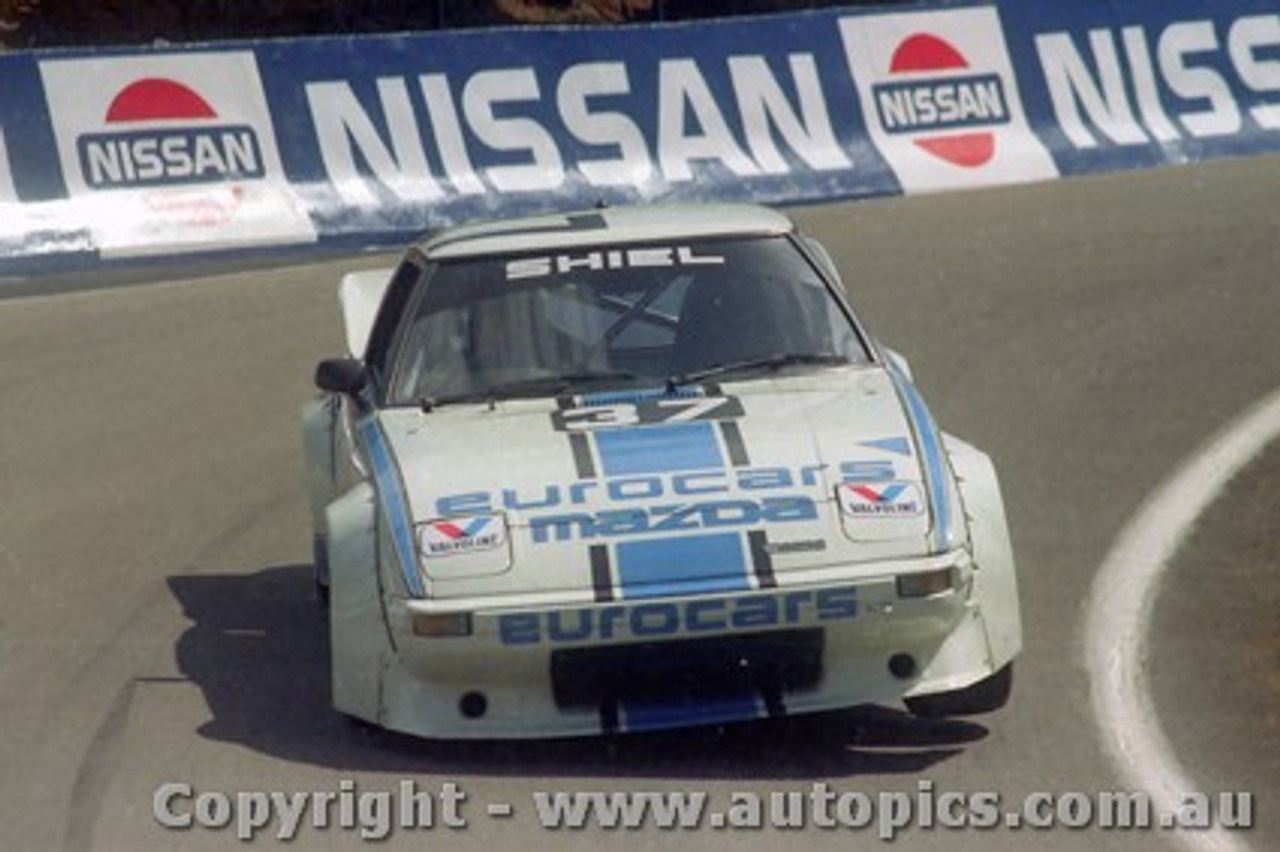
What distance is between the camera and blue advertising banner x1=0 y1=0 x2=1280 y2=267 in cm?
1791

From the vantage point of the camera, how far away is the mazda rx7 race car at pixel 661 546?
7.75 metres

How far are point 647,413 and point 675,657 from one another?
41.7 inches

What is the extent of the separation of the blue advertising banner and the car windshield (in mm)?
8787

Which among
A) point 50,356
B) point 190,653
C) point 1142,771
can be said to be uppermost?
point 50,356

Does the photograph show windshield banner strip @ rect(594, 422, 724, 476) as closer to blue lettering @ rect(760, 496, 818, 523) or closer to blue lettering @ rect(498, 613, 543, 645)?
blue lettering @ rect(760, 496, 818, 523)

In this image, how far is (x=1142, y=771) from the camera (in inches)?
305

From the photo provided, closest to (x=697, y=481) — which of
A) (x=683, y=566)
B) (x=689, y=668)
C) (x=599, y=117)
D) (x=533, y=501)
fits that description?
(x=683, y=566)

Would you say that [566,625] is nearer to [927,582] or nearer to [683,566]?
[683,566]

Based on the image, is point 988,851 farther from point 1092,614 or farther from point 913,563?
point 1092,614

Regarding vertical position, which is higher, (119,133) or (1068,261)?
(119,133)

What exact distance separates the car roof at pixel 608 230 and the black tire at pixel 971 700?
2050 mm

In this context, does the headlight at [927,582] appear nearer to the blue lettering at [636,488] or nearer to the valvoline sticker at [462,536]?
the blue lettering at [636,488]

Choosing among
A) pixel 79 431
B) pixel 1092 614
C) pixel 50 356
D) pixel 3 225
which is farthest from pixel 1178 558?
pixel 3 225

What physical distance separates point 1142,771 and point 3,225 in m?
11.4
